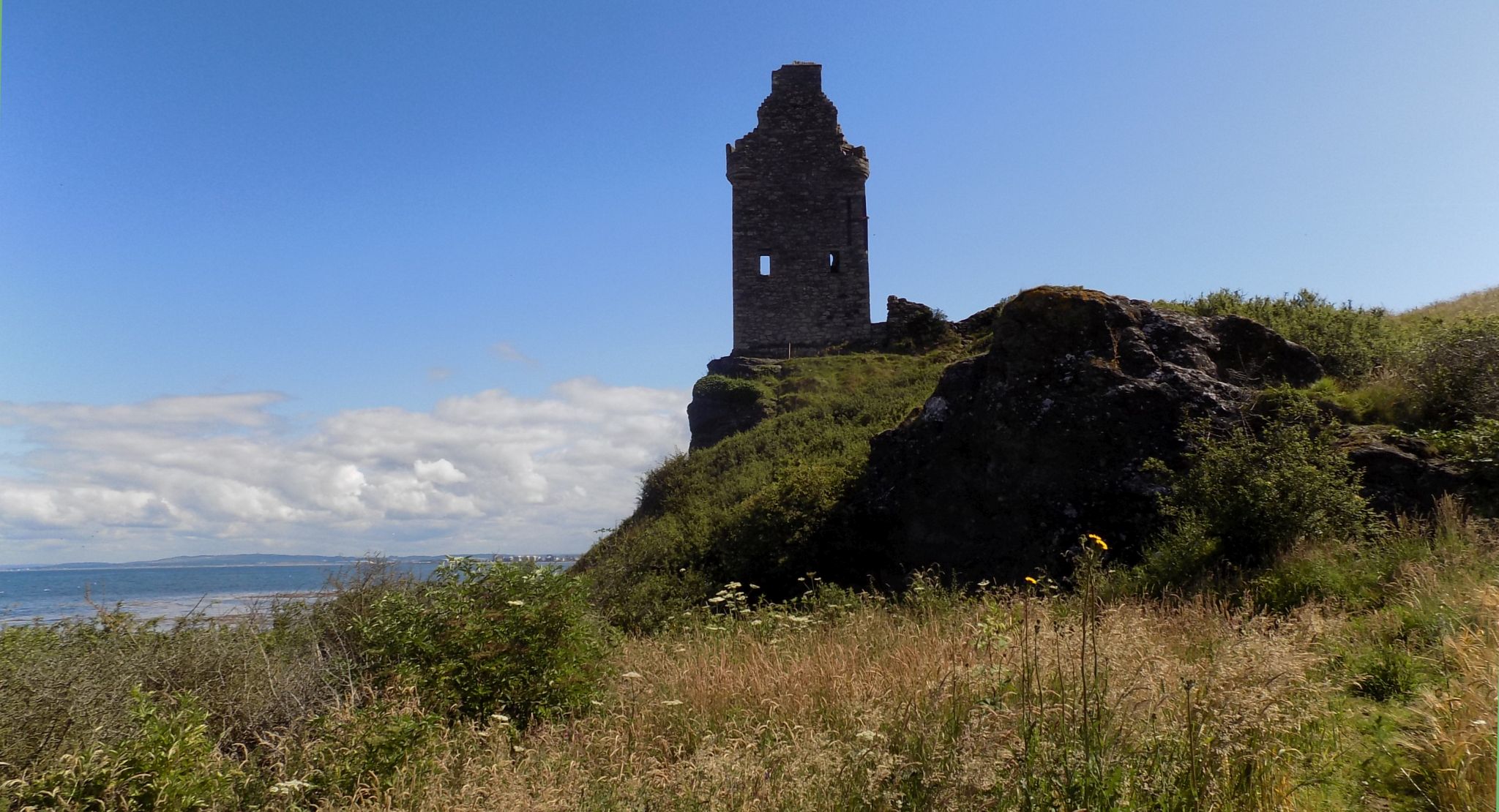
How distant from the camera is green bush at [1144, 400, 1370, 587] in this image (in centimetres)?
737

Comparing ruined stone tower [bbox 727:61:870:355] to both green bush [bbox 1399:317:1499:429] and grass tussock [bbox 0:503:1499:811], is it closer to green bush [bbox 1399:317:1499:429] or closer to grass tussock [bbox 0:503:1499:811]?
green bush [bbox 1399:317:1499:429]

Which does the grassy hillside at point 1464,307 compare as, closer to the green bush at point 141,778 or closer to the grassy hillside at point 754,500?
the grassy hillside at point 754,500

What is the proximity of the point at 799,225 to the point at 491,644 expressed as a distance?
21545 millimetres

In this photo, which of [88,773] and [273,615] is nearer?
[88,773]

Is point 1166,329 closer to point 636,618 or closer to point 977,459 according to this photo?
point 977,459

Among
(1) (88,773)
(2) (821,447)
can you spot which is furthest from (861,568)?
(1) (88,773)

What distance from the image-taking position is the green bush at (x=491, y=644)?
5.46 meters

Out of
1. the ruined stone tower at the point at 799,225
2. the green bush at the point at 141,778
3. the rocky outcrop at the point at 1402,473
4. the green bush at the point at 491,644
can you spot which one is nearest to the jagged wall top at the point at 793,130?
the ruined stone tower at the point at 799,225

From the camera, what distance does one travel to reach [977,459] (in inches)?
418

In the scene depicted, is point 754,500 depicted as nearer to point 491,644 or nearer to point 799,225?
point 491,644

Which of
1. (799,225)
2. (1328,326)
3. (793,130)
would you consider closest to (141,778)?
(1328,326)

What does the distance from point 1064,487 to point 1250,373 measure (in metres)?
3.26

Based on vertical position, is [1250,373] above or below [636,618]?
above

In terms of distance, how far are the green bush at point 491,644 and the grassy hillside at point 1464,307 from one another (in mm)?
15844
